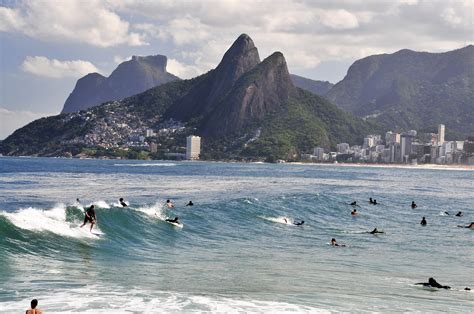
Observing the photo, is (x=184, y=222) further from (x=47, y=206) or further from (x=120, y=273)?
(x=120, y=273)

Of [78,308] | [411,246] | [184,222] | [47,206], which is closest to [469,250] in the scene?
[411,246]

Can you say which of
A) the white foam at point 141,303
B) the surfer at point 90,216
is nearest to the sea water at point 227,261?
the white foam at point 141,303

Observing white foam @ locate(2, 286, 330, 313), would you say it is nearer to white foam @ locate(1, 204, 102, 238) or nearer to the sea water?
the sea water

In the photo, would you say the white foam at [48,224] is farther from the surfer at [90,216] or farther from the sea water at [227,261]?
the surfer at [90,216]

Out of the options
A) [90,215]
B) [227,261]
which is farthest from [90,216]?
[227,261]

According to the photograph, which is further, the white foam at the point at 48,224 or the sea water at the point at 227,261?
the white foam at the point at 48,224

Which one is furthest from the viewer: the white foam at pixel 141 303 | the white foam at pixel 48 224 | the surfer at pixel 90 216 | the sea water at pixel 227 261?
the surfer at pixel 90 216
